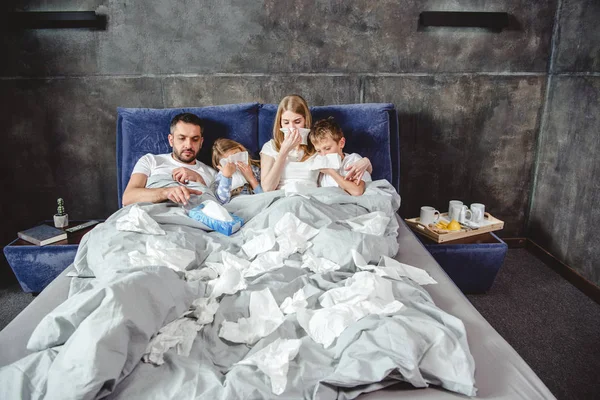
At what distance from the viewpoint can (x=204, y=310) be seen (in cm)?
127

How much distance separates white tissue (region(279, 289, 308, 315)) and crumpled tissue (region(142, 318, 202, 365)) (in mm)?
252

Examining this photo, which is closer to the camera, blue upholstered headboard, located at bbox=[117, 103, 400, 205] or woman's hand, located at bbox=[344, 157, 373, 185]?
woman's hand, located at bbox=[344, 157, 373, 185]

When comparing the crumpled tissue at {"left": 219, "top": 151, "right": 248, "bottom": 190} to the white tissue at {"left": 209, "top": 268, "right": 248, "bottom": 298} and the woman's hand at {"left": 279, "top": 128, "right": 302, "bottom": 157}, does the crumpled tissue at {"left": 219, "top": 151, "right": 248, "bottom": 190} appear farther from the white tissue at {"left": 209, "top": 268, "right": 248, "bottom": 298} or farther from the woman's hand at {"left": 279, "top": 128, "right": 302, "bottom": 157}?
the white tissue at {"left": 209, "top": 268, "right": 248, "bottom": 298}

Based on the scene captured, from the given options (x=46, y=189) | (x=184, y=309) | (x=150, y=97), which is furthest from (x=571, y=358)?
(x=46, y=189)

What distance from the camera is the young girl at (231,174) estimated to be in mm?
2240

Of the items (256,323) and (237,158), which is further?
(237,158)

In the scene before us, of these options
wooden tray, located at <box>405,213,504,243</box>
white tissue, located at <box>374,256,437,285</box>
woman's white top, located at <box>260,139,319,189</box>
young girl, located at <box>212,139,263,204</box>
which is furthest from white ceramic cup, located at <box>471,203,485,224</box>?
young girl, located at <box>212,139,263,204</box>

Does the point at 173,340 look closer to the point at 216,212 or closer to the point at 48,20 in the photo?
the point at 216,212

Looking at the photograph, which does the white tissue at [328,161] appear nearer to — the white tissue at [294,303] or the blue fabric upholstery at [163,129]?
the blue fabric upholstery at [163,129]

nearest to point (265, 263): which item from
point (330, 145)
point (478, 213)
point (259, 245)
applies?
point (259, 245)

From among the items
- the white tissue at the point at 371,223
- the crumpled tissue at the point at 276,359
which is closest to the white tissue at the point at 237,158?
the white tissue at the point at 371,223

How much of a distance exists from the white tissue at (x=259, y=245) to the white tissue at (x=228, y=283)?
176mm

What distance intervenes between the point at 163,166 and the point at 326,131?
0.89m

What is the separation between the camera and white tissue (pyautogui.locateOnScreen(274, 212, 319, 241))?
1696 mm
